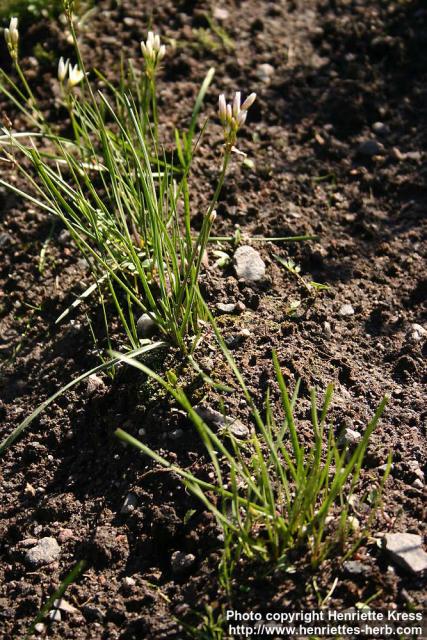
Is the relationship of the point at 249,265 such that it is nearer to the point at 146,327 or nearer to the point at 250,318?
the point at 250,318

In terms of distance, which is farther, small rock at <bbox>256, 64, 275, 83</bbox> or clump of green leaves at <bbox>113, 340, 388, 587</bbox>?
small rock at <bbox>256, 64, 275, 83</bbox>

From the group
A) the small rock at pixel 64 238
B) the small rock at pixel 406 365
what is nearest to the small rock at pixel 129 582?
the small rock at pixel 406 365

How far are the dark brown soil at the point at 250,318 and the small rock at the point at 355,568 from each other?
20mm

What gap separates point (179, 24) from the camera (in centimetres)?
372

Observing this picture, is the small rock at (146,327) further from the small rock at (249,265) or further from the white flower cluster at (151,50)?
the white flower cluster at (151,50)

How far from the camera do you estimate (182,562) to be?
6.22 ft

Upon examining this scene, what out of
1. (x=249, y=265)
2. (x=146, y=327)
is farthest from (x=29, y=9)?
(x=146, y=327)

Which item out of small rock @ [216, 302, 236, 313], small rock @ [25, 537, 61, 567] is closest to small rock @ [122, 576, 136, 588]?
small rock @ [25, 537, 61, 567]

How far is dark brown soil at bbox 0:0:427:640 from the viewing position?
1.89 m

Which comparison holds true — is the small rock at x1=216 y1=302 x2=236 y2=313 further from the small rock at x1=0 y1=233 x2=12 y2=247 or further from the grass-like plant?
the small rock at x1=0 y1=233 x2=12 y2=247

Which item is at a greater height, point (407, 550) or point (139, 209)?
point (139, 209)

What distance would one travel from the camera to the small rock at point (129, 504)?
2027 millimetres

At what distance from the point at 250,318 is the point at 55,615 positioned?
1148mm

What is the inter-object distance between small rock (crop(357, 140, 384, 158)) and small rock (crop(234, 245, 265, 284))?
2.87 ft
